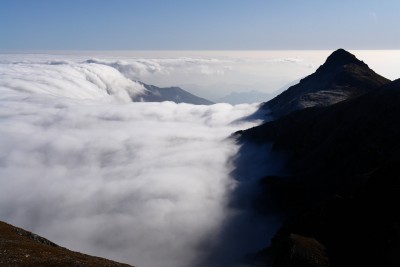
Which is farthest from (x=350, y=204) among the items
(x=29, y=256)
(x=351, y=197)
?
(x=29, y=256)

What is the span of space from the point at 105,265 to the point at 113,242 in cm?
13569

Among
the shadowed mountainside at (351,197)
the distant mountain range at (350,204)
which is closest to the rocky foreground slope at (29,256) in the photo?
the distant mountain range at (350,204)

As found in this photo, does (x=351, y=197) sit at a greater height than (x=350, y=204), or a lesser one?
greater

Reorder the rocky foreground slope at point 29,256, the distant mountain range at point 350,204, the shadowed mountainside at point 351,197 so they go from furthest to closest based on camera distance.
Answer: the shadowed mountainside at point 351,197 → the distant mountain range at point 350,204 → the rocky foreground slope at point 29,256

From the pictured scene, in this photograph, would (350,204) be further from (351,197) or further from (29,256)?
(29,256)

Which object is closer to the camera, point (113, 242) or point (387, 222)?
point (387, 222)

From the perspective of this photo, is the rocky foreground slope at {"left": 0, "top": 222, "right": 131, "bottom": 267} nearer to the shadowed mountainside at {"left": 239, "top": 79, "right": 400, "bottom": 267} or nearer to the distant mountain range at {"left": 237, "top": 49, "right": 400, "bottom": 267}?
the distant mountain range at {"left": 237, "top": 49, "right": 400, "bottom": 267}

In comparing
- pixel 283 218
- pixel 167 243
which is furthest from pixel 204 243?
pixel 283 218

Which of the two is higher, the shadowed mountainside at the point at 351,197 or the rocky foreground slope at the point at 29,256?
the shadowed mountainside at the point at 351,197

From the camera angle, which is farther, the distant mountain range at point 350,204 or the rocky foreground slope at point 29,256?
the distant mountain range at point 350,204

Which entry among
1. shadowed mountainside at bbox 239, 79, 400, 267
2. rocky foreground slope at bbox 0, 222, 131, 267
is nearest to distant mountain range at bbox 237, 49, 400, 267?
shadowed mountainside at bbox 239, 79, 400, 267

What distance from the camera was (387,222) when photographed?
8050cm

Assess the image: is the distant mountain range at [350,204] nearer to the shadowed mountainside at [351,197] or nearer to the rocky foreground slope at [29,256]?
the shadowed mountainside at [351,197]

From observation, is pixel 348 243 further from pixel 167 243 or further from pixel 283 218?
pixel 167 243
